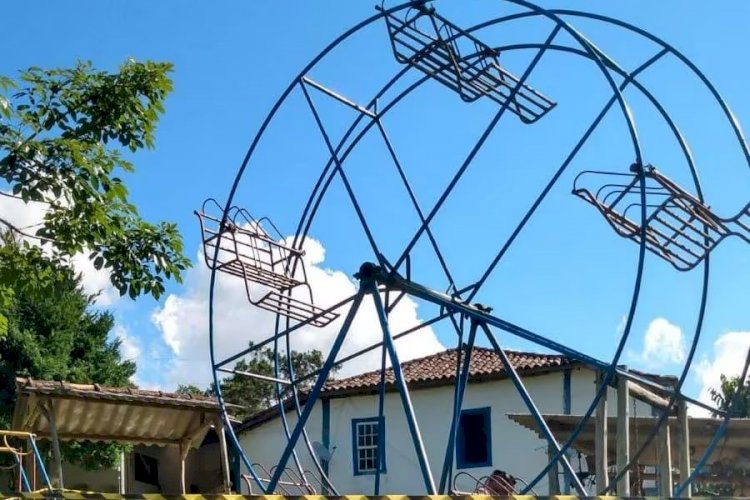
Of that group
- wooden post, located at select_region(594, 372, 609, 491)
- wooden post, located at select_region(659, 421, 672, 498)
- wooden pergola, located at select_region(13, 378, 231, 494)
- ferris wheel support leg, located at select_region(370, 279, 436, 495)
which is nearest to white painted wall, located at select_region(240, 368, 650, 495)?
wooden pergola, located at select_region(13, 378, 231, 494)

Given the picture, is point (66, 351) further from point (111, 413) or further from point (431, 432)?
point (111, 413)

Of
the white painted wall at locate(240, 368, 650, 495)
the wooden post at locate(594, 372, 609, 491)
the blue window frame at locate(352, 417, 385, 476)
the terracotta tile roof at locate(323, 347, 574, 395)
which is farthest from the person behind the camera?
the blue window frame at locate(352, 417, 385, 476)

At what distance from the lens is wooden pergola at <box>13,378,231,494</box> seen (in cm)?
1132

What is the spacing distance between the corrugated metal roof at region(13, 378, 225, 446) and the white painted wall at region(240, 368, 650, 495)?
33.6ft

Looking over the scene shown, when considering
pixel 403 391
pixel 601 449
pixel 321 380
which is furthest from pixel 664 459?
pixel 321 380

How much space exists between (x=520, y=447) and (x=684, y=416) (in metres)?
14.0

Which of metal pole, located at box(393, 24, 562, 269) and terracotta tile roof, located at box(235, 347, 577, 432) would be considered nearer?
metal pole, located at box(393, 24, 562, 269)

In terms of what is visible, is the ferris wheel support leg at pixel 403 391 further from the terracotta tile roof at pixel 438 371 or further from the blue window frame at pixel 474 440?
the blue window frame at pixel 474 440

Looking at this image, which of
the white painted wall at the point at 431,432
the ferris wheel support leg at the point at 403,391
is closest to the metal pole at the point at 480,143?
the ferris wheel support leg at the point at 403,391

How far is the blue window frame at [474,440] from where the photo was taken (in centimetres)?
2434

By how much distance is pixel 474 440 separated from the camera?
24.9 metres

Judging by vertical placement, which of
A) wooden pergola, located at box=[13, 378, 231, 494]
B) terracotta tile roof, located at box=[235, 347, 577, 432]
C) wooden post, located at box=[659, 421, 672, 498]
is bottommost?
wooden post, located at box=[659, 421, 672, 498]

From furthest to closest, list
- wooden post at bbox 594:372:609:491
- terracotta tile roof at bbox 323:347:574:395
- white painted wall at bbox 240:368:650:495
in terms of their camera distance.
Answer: terracotta tile roof at bbox 323:347:574:395
white painted wall at bbox 240:368:650:495
wooden post at bbox 594:372:609:491

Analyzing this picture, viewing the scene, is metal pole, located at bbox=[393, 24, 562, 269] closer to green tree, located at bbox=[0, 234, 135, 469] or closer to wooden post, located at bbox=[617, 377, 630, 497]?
wooden post, located at bbox=[617, 377, 630, 497]
